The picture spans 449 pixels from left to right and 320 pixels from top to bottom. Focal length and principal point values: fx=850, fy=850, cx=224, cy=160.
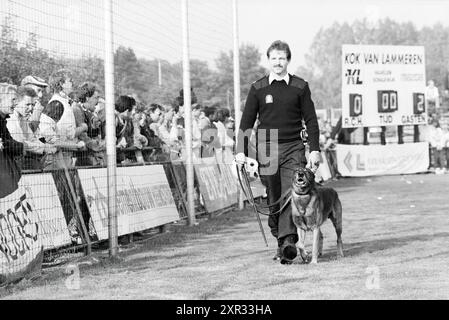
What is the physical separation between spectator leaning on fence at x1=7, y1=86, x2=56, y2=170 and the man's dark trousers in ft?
8.48

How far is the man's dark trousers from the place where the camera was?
A: 9297mm

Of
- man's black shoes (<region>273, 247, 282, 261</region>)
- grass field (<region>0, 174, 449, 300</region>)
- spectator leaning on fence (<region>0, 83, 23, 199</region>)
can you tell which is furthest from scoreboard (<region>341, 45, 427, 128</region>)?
spectator leaning on fence (<region>0, 83, 23, 199</region>)

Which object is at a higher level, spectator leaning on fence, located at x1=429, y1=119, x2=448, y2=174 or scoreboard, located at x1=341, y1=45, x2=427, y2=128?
scoreboard, located at x1=341, y1=45, x2=427, y2=128

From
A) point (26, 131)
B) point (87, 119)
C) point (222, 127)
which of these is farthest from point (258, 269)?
point (222, 127)

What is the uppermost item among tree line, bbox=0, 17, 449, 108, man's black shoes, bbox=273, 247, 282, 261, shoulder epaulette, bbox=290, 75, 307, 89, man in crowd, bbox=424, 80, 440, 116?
man in crowd, bbox=424, 80, 440, 116

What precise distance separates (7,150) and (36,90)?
1275mm

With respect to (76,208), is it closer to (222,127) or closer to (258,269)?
(258,269)

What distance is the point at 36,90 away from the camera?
9.61 meters

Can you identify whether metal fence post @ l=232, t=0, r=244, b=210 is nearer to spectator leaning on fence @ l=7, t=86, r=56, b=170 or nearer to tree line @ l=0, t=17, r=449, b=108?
tree line @ l=0, t=17, r=449, b=108

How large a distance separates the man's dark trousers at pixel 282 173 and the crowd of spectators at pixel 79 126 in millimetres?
2650

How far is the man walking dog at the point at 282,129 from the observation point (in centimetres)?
923

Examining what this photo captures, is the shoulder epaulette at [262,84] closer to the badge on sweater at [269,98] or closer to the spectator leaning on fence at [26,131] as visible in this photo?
the badge on sweater at [269,98]

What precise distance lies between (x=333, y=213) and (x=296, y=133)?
45.2 inches
